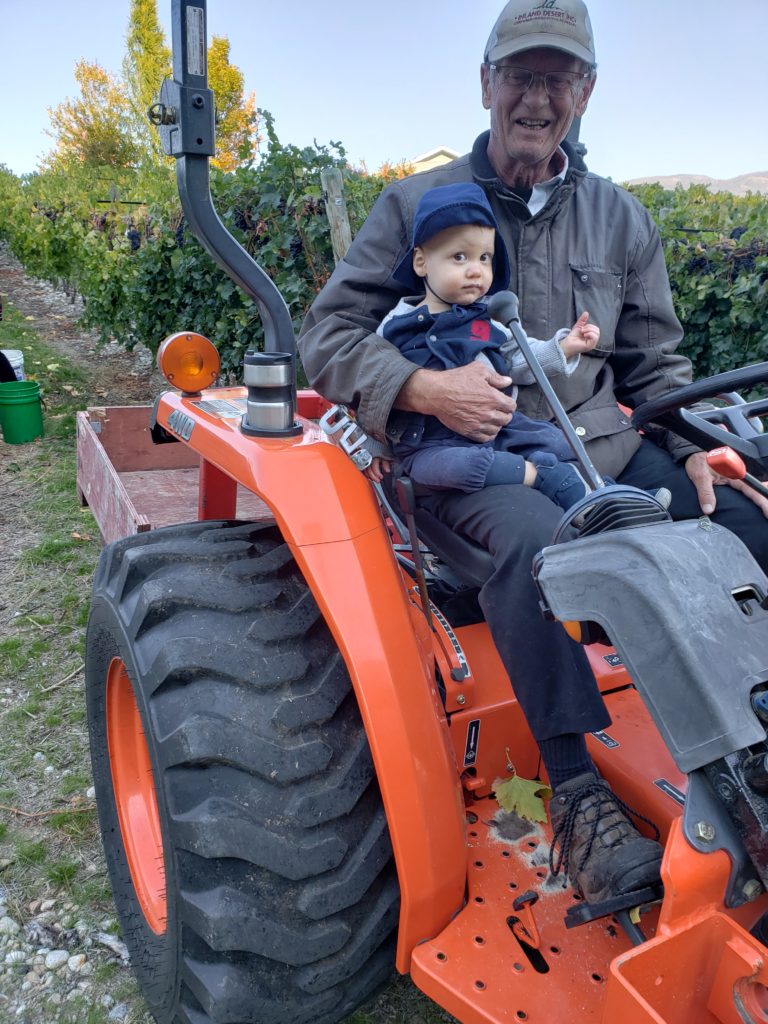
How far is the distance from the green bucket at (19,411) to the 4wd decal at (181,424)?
390 cm

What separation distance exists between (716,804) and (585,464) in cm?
64

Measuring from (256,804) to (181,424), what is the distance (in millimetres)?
1015

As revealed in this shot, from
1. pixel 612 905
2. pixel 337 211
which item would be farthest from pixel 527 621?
pixel 337 211

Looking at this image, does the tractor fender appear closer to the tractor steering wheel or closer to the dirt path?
the tractor steering wheel

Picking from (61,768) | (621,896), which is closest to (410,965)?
(621,896)

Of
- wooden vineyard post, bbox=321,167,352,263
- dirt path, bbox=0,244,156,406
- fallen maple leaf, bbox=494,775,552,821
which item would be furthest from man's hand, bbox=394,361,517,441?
dirt path, bbox=0,244,156,406

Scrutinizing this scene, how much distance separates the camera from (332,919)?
1.31 m

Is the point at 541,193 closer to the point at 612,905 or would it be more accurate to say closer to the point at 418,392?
the point at 418,392

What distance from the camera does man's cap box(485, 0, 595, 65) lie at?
1.88 m

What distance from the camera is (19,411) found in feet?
18.0

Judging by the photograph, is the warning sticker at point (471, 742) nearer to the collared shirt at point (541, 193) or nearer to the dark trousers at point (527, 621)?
the dark trousers at point (527, 621)

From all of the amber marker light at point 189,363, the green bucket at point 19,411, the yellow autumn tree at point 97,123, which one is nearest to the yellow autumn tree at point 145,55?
the yellow autumn tree at point 97,123

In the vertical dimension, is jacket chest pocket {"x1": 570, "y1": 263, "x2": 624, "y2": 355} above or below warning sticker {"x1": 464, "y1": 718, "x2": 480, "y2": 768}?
above

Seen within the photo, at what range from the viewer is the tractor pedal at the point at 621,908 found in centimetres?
121
